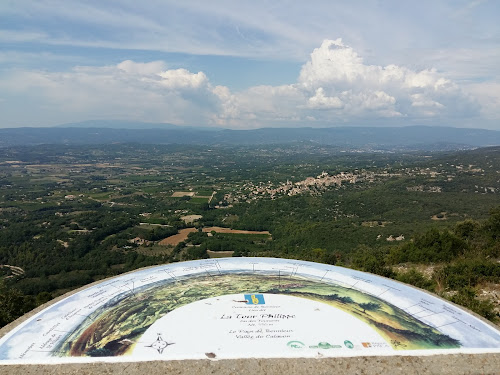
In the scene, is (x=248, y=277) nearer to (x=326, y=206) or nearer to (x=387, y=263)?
(x=387, y=263)

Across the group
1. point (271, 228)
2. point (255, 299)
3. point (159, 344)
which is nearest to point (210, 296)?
point (255, 299)

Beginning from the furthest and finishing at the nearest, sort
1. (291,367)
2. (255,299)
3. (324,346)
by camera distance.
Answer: (255,299), (324,346), (291,367)

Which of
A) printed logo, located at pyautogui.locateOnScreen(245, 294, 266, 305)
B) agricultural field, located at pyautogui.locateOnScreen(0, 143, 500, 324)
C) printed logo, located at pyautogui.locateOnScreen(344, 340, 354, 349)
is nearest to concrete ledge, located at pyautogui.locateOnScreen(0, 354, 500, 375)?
printed logo, located at pyautogui.locateOnScreen(344, 340, 354, 349)

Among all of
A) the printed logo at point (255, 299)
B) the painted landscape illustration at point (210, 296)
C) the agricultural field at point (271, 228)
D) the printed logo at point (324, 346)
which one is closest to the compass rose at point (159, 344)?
the painted landscape illustration at point (210, 296)

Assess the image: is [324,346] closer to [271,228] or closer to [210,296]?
[210,296]

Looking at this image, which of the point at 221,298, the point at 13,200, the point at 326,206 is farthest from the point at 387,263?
the point at 13,200

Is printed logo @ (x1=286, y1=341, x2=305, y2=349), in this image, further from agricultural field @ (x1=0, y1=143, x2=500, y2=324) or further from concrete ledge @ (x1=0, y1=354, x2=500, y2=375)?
agricultural field @ (x1=0, y1=143, x2=500, y2=324)
